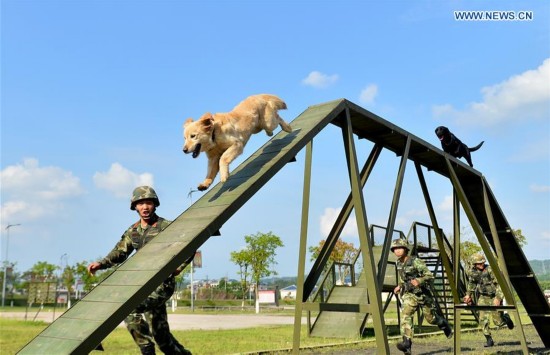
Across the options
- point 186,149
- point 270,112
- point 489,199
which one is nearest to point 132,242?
point 186,149

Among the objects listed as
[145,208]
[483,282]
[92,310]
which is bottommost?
[92,310]

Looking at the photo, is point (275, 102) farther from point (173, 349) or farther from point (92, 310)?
point (92, 310)

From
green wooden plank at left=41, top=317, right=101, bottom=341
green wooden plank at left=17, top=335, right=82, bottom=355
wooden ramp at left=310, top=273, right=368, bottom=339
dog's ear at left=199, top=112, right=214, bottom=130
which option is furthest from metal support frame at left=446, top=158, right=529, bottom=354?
green wooden plank at left=17, top=335, right=82, bottom=355

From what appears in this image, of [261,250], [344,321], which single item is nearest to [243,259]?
[261,250]

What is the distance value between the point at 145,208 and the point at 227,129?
1.21 meters

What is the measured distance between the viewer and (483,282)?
11.4 metres

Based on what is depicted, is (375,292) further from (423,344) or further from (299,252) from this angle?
(423,344)

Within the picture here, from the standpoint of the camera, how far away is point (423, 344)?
10.9 m

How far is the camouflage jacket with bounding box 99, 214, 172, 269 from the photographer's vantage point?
5238 millimetres

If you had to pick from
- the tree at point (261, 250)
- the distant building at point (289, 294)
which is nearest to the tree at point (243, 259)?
the tree at point (261, 250)

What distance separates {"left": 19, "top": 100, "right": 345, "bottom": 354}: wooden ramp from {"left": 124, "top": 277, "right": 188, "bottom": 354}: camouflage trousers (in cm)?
67

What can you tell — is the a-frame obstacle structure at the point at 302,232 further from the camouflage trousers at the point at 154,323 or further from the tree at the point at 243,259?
the tree at the point at 243,259

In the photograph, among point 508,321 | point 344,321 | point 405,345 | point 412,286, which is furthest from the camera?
point 344,321

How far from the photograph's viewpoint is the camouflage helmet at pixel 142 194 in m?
5.27
